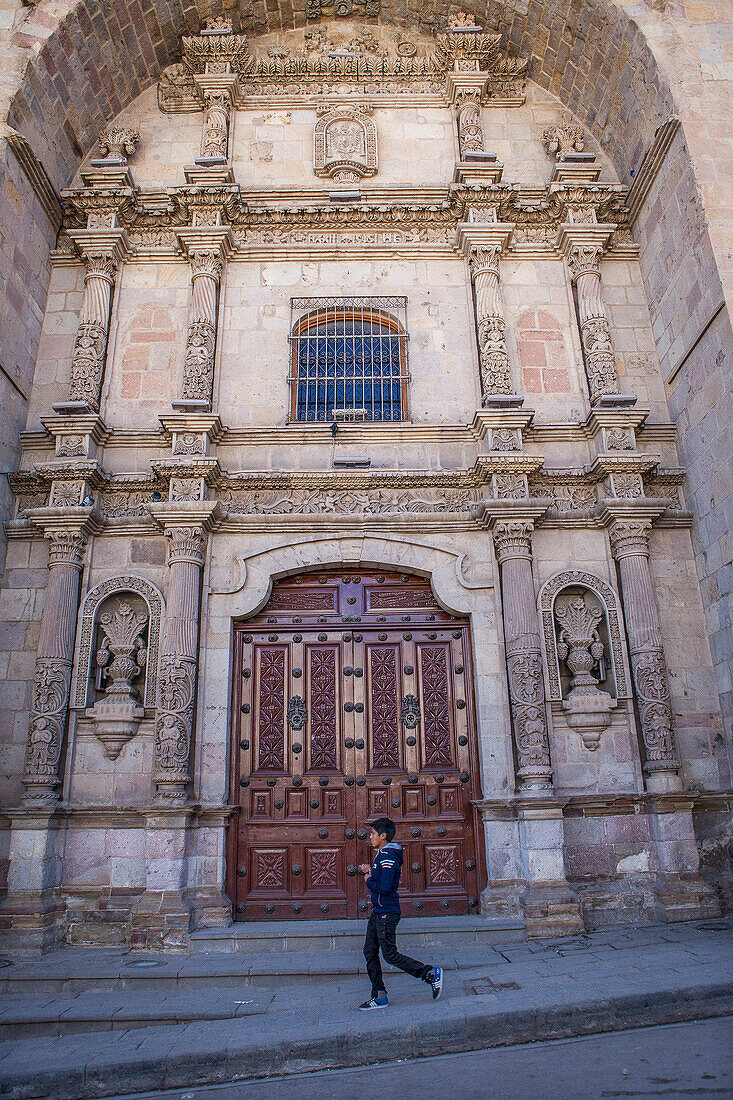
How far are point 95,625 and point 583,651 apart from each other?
5.11 meters

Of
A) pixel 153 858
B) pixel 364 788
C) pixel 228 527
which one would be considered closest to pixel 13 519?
pixel 228 527

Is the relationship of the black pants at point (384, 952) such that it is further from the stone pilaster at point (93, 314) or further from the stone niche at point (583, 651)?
the stone pilaster at point (93, 314)

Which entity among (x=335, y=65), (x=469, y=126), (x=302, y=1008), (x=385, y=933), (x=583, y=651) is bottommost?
(x=302, y=1008)

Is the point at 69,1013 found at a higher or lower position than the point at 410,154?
lower

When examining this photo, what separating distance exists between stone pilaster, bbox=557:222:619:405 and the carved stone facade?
4 cm

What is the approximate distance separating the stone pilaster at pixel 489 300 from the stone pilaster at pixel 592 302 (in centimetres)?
81

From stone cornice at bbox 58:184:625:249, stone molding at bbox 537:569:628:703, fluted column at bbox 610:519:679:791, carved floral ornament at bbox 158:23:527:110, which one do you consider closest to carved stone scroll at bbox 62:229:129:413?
stone cornice at bbox 58:184:625:249

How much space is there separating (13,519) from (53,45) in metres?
5.76

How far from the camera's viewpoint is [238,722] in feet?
25.7

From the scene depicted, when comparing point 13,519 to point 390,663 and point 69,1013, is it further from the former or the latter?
point 69,1013

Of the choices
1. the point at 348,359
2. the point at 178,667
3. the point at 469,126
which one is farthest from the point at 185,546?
the point at 469,126

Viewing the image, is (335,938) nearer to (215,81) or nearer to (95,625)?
(95,625)

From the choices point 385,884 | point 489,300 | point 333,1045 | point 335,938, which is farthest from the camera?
point 489,300

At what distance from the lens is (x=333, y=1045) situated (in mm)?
4449
